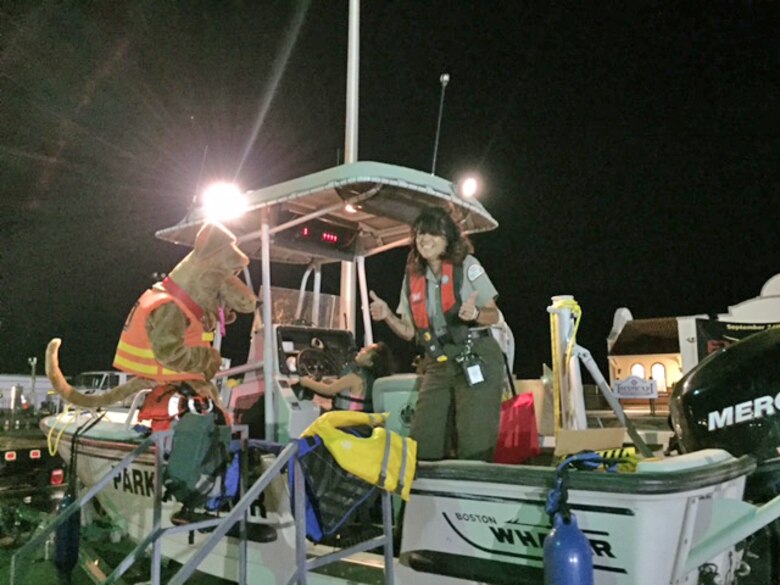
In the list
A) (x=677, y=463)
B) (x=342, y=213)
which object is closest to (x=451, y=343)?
(x=677, y=463)

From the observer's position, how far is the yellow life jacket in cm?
283

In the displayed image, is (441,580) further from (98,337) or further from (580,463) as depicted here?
(98,337)

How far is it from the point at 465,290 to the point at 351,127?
3444 millimetres

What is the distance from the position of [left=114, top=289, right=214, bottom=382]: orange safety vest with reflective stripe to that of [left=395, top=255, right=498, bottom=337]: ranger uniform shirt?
5.32 feet

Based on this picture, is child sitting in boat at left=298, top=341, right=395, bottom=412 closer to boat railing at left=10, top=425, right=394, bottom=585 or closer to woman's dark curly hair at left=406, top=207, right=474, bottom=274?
boat railing at left=10, top=425, right=394, bottom=585

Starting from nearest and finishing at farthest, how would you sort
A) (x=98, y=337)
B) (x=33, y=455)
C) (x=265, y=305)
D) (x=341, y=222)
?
(x=265, y=305), (x=341, y=222), (x=33, y=455), (x=98, y=337)

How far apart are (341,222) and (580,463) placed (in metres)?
3.39

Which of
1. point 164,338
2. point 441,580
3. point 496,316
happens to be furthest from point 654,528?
point 164,338

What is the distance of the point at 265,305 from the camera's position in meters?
4.48

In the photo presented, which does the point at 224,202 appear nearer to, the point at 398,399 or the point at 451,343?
the point at 398,399

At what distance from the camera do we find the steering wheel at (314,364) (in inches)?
195

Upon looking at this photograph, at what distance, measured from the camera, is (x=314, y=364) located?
5.05 meters

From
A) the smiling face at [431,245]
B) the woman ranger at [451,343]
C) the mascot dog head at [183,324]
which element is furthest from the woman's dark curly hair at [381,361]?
the smiling face at [431,245]

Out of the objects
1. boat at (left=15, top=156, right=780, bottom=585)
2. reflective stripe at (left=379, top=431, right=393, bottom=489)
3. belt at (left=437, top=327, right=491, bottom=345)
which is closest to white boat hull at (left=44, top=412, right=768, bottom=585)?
boat at (left=15, top=156, right=780, bottom=585)
